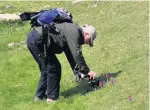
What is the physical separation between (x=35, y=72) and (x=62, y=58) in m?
1.46

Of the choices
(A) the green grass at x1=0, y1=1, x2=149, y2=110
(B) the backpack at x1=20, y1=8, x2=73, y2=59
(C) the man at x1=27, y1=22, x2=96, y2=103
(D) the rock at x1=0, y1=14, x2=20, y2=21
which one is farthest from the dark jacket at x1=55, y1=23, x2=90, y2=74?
(D) the rock at x1=0, y1=14, x2=20, y2=21

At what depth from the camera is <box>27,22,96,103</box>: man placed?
11.4m

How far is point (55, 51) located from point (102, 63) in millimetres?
3284

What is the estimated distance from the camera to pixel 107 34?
18641 millimetres

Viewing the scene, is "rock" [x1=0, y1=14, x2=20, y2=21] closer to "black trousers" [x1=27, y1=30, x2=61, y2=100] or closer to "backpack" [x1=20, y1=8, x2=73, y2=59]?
"black trousers" [x1=27, y1=30, x2=61, y2=100]

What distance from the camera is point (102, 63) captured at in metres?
15.2

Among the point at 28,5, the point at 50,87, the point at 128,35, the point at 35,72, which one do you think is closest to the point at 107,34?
the point at 128,35

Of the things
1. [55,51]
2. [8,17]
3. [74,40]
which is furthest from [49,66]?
[8,17]

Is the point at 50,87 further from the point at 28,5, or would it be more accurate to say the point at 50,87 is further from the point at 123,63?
the point at 28,5

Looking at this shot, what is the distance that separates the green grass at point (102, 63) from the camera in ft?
39.6

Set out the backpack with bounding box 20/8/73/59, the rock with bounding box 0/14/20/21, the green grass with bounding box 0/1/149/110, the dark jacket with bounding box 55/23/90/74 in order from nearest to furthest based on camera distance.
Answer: the dark jacket with bounding box 55/23/90/74
the backpack with bounding box 20/8/73/59
the green grass with bounding box 0/1/149/110
the rock with bounding box 0/14/20/21

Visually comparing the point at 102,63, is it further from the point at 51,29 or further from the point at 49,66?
the point at 51,29

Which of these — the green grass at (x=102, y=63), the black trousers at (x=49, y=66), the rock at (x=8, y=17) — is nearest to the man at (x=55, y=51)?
the black trousers at (x=49, y=66)

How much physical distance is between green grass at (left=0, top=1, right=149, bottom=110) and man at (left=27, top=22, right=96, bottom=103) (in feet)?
1.46
